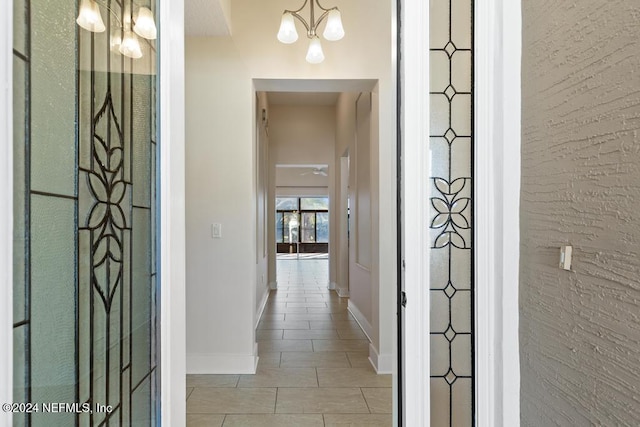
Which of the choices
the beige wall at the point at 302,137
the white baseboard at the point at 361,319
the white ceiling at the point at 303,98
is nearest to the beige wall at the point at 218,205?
the white baseboard at the point at 361,319

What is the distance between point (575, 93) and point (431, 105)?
533mm

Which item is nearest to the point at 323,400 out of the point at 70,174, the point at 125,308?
the point at 125,308

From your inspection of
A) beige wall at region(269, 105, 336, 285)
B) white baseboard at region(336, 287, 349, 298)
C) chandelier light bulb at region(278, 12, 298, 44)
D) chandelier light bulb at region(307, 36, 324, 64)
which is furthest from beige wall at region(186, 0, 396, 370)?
beige wall at region(269, 105, 336, 285)

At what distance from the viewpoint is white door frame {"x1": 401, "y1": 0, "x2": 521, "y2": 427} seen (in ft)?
4.63

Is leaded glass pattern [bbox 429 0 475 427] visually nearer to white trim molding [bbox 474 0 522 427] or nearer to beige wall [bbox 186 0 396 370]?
white trim molding [bbox 474 0 522 427]

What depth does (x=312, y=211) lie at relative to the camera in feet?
51.3

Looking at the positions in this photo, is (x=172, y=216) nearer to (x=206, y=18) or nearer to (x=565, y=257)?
(x=565, y=257)

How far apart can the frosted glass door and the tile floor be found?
1331mm

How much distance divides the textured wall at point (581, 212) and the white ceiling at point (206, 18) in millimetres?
2091

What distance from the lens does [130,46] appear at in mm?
1338

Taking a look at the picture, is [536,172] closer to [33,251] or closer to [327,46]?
[33,251]
